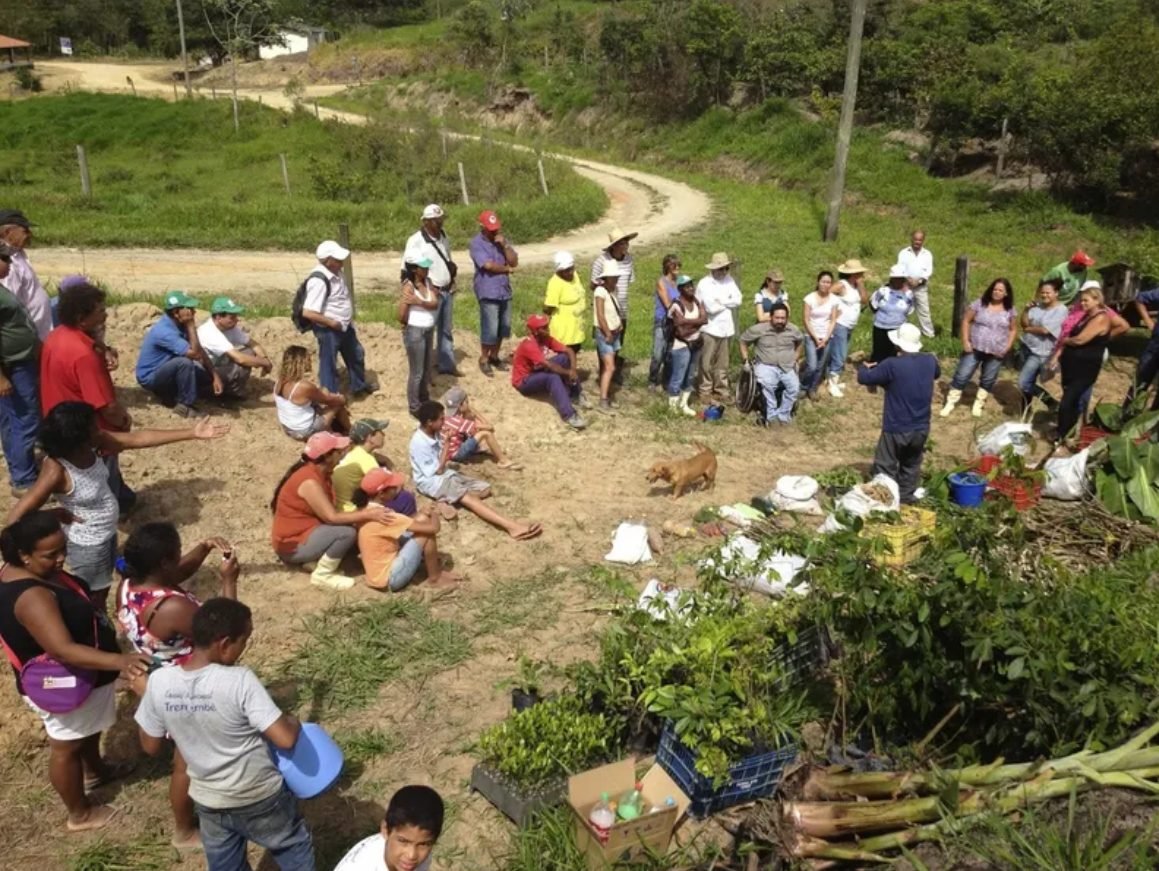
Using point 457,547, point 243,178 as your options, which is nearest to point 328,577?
point 457,547

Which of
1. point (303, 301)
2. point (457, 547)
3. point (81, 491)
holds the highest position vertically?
point (303, 301)

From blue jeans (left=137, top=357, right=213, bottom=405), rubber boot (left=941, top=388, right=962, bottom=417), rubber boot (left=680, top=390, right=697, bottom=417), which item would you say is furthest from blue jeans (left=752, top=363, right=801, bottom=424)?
blue jeans (left=137, top=357, right=213, bottom=405)

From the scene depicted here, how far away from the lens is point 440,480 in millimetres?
7441

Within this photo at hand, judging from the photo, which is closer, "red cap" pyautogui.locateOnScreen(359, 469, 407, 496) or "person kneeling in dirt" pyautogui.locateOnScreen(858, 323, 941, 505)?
"red cap" pyautogui.locateOnScreen(359, 469, 407, 496)

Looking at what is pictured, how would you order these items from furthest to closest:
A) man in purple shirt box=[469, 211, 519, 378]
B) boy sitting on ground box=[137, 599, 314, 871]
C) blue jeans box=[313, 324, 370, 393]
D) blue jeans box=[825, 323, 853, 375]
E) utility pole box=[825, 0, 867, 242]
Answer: utility pole box=[825, 0, 867, 242] < blue jeans box=[825, 323, 853, 375] < man in purple shirt box=[469, 211, 519, 378] < blue jeans box=[313, 324, 370, 393] < boy sitting on ground box=[137, 599, 314, 871]

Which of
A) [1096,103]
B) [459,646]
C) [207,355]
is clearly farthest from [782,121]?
[459,646]

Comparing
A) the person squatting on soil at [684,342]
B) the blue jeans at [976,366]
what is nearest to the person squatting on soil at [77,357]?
the person squatting on soil at [684,342]

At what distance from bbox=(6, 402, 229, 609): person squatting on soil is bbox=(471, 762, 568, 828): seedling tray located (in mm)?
2346

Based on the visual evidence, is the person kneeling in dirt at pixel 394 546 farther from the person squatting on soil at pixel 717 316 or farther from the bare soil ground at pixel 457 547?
the person squatting on soil at pixel 717 316

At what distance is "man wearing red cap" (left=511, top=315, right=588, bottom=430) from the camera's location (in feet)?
30.5

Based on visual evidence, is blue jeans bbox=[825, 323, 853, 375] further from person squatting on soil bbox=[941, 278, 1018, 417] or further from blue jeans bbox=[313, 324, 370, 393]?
blue jeans bbox=[313, 324, 370, 393]

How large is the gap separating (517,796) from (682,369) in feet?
20.5

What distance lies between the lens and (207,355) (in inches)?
320

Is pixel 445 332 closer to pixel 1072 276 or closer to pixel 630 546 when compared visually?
pixel 630 546
